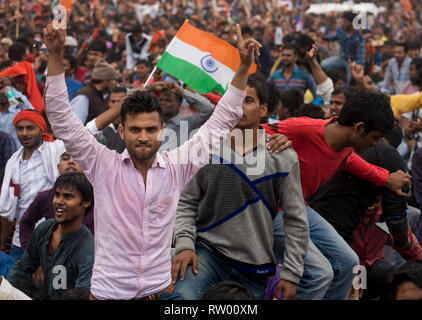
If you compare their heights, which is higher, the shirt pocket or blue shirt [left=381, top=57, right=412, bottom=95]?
the shirt pocket

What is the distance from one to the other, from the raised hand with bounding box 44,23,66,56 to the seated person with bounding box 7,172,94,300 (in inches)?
71.6

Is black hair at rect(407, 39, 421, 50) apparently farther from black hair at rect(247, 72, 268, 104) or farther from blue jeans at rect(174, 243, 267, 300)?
blue jeans at rect(174, 243, 267, 300)

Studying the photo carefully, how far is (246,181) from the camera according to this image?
10.8ft

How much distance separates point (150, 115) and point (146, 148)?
16 centimetres

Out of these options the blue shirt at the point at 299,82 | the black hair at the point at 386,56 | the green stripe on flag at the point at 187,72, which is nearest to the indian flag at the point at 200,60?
the green stripe on flag at the point at 187,72

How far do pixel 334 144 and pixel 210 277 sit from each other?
106cm

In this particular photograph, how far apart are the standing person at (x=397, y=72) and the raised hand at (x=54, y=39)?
8.76 meters

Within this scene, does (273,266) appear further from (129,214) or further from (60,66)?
(60,66)

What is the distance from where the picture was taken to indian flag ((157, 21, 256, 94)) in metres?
5.39

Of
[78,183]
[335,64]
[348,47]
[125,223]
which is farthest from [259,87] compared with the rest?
[348,47]

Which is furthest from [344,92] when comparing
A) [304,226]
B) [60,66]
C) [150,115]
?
[60,66]

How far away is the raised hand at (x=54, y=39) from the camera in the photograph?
249cm

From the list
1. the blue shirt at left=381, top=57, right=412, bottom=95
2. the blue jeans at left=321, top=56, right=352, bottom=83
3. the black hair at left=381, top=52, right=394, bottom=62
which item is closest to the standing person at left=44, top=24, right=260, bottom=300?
the blue jeans at left=321, top=56, right=352, bottom=83

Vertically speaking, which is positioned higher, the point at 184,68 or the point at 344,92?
the point at 184,68
